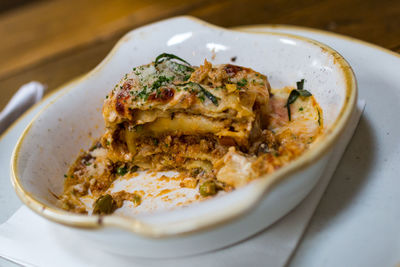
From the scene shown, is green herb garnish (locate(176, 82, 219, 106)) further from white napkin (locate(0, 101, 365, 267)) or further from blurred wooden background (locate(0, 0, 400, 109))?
blurred wooden background (locate(0, 0, 400, 109))

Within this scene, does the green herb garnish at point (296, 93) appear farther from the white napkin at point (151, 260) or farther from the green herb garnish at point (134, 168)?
the green herb garnish at point (134, 168)

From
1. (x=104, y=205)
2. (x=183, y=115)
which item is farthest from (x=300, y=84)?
(x=104, y=205)

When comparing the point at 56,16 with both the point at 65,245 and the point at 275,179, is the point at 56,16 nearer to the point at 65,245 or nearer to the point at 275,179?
the point at 65,245

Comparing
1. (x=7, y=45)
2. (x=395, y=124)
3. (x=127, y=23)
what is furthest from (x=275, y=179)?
(x=7, y=45)

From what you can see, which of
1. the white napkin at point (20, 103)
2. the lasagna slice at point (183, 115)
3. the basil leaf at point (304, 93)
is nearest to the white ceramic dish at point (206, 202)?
the basil leaf at point (304, 93)

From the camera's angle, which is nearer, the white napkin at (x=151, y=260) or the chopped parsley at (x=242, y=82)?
the white napkin at (x=151, y=260)

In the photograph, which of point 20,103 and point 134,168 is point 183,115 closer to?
point 134,168

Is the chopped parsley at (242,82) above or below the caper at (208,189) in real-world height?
above
